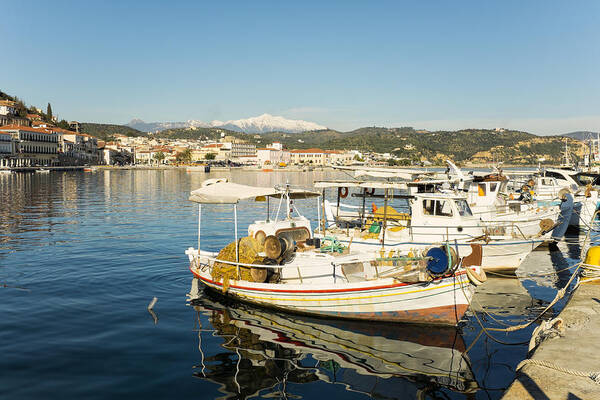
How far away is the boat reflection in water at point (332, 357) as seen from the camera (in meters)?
11.0

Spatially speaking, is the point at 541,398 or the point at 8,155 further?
the point at 8,155

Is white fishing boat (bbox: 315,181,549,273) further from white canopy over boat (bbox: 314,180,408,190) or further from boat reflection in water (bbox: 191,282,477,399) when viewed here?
boat reflection in water (bbox: 191,282,477,399)

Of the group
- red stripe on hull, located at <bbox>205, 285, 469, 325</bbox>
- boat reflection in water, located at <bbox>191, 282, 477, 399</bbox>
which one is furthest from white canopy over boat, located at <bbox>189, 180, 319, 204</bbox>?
red stripe on hull, located at <bbox>205, 285, 469, 325</bbox>

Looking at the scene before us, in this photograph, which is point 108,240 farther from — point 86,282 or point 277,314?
point 277,314

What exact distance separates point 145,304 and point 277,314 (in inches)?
207

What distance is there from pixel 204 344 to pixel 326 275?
5078mm

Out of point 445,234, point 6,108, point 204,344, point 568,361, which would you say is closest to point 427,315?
point 568,361

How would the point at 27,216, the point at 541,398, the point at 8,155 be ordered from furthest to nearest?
the point at 8,155 → the point at 27,216 → the point at 541,398

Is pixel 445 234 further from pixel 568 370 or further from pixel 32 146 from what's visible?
pixel 32 146

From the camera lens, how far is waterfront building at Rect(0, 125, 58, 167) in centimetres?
13562

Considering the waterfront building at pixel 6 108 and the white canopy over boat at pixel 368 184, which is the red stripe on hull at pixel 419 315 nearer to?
the white canopy over boat at pixel 368 184

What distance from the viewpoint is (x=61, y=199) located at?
2219 inches

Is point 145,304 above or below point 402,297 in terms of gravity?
below

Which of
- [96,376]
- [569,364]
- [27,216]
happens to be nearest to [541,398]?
[569,364]
